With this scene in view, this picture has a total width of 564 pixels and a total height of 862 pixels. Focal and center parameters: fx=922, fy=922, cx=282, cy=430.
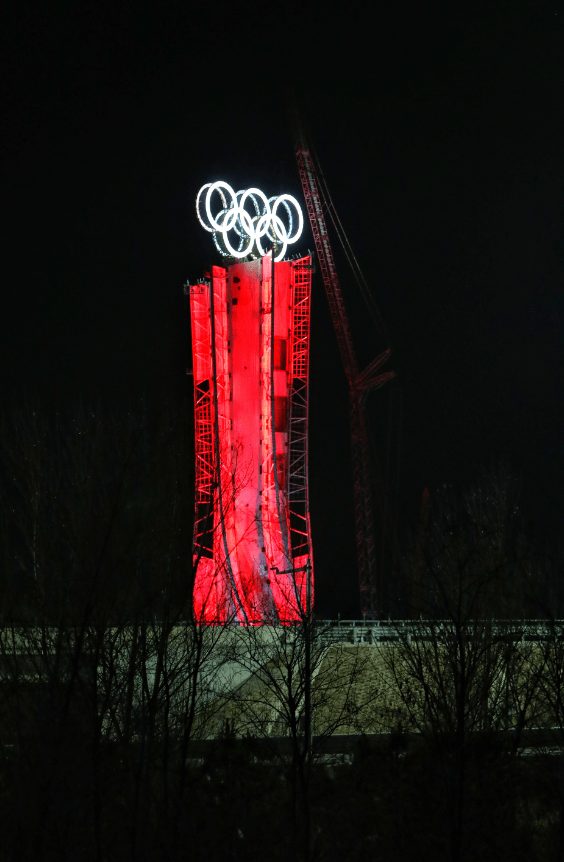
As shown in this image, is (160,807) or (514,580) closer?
(160,807)

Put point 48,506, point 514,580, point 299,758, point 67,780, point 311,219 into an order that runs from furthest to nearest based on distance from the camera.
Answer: point 311,219 < point 514,580 < point 48,506 < point 299,758 < point 67,780

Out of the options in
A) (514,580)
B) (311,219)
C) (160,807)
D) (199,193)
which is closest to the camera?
(160,807)

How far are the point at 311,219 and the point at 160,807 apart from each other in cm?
5611

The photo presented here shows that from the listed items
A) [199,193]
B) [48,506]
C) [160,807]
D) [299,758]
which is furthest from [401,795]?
[199,193]

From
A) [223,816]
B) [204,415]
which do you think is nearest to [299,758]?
[223,816]

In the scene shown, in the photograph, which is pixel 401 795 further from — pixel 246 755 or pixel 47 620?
pixel 47 620

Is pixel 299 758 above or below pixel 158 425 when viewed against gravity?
below

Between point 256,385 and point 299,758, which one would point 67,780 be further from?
point 256,385

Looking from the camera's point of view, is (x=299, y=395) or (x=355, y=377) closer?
(x=299, y=395)

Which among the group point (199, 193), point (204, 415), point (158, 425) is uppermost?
point (199, 193)

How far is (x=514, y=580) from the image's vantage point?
22.3 metres

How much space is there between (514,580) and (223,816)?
9.26 m

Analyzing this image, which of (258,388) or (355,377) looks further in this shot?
(355,377)

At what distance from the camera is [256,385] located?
125 feet
